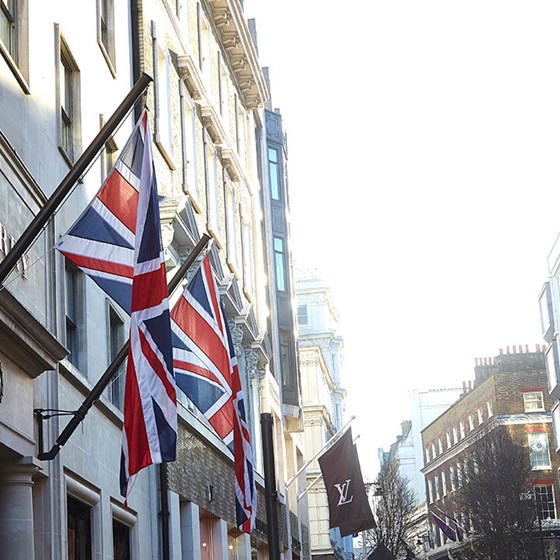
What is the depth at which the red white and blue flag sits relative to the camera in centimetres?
1139

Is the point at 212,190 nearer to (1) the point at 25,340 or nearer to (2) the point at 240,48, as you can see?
(2) the point at 240,48

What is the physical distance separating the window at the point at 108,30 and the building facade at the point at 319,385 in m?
45.3

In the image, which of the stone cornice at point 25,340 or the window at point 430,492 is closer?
the stone cornice at point 25,340

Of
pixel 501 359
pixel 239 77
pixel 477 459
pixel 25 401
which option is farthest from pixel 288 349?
pixel 501 359

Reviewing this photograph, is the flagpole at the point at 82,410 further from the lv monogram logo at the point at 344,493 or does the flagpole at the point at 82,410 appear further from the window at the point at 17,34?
the lv monogram logo at the point at 344,493

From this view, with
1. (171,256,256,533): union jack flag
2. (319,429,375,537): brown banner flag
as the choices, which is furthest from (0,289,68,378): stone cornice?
(319,429,375,537): brown banner flag

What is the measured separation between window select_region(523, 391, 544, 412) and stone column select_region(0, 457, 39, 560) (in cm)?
7998

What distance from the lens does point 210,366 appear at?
1579 cm

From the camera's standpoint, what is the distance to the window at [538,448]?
89.1 meters

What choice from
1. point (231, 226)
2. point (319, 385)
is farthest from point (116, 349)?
point (319, 385)

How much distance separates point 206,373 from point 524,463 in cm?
5715

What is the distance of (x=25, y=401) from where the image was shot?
14.2 metres

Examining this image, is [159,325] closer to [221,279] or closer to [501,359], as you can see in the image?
[221,279]

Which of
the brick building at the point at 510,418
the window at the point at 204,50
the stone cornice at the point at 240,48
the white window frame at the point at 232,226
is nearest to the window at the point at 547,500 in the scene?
the brick building at the point at 510,418
